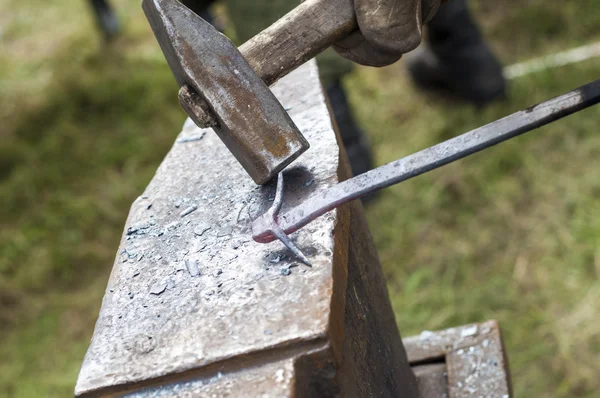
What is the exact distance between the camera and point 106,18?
14.3 ft

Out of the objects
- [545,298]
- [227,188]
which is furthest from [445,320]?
[227,188]

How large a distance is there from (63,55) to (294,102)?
3259 mm

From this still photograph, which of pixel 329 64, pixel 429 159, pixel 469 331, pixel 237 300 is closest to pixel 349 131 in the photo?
pixel 329 64

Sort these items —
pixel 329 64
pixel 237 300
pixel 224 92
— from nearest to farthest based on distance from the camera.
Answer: pixel 237 300 → pixel 224 92 → pixel 329 64

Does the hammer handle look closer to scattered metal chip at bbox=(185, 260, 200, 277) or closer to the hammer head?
the hammer head

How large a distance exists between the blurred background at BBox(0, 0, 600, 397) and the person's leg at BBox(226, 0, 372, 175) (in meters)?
0.18

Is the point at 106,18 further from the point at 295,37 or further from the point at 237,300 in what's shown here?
the point at 237,300

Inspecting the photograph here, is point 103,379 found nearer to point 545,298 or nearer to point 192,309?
point 192,309

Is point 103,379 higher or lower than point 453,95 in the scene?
higher

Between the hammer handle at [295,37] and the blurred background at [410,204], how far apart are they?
1272 mm

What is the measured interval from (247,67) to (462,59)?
7.25 ft

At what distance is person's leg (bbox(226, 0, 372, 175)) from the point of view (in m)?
2.36

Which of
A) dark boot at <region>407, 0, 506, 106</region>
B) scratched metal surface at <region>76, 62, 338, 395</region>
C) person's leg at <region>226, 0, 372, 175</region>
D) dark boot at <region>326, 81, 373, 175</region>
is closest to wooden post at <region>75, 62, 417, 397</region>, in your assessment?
scratched metal surface at <region>76, 62, 338, 395</region>

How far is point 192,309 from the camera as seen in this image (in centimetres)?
91
